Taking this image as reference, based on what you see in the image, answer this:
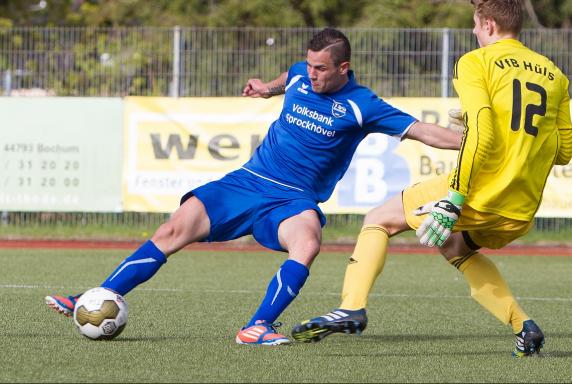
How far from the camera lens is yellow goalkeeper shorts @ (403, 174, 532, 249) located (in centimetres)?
634

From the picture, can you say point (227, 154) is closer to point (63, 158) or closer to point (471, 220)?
point (63, 158)

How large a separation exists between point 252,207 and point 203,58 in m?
9.95

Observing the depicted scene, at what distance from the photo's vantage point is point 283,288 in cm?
687

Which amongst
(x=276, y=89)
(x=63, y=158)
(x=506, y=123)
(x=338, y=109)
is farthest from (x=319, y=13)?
(x=506, y=123)

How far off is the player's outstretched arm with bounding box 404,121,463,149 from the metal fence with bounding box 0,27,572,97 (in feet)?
32.1

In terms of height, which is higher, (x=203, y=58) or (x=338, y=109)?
(x=338, y=109)

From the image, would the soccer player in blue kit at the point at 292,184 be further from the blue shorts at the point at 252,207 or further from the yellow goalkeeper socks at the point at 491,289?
the yellow goalkeeper socks at the point at 491,289

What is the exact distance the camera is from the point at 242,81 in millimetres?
17031

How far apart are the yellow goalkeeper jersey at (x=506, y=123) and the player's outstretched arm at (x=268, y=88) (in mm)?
1575

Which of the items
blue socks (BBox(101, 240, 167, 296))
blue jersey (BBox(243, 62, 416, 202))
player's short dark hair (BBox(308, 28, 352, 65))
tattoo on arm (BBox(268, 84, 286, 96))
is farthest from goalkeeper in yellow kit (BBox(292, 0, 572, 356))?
tattoo on arm (BBox(268, 84, 286, 96))

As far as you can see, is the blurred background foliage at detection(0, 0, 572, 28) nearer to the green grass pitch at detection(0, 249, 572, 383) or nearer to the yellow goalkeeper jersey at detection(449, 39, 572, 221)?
the green grass pitch at detection(0, 249, 572, 383)

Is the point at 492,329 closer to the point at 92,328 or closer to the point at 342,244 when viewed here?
the point at 92,328

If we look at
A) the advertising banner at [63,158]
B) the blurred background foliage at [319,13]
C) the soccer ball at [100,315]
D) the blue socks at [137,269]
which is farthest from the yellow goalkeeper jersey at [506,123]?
the blurred background foliage at [319,13]

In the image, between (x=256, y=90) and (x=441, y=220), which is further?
(x=256, y=90)
